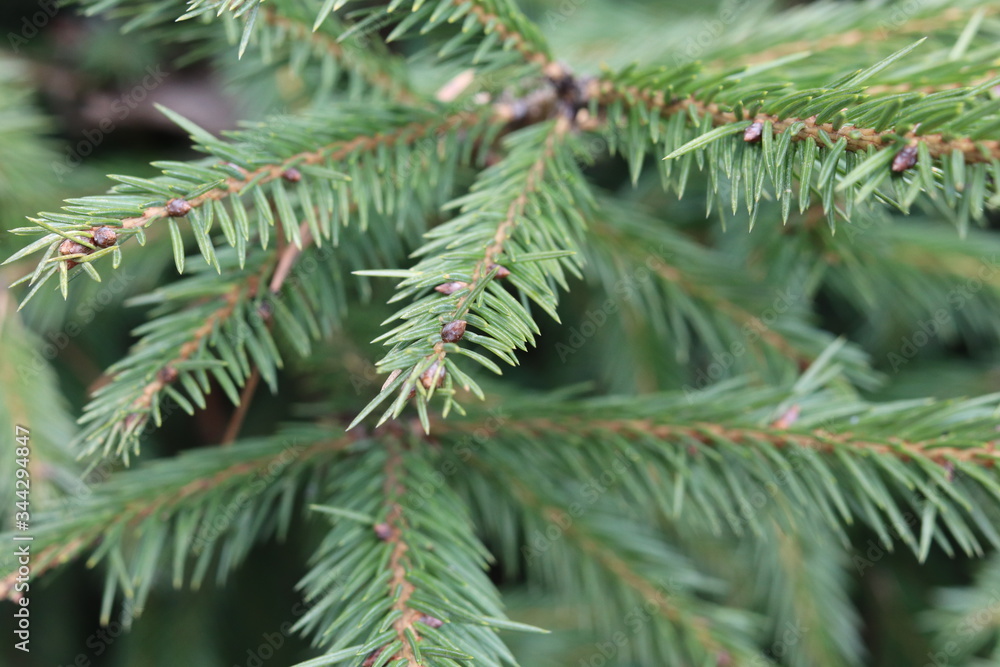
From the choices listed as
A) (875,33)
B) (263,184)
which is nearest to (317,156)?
(263,184)

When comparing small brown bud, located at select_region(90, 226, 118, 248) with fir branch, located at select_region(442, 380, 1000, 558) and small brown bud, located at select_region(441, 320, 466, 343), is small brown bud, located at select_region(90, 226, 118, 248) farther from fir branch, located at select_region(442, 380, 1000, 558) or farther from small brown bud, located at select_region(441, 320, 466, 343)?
fir branch, located at select_region(442, 380, 1000, 558)

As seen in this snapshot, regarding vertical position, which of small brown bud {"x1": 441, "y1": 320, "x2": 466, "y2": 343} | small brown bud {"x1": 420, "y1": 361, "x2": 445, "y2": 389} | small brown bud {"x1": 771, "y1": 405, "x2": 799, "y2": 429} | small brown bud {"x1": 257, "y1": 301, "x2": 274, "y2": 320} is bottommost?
small brown bud {"x1": 771, "y1": 405, "x2": 799, "y2": 429}

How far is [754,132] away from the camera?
1.43 feet

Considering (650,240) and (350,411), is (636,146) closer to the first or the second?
(650,240)

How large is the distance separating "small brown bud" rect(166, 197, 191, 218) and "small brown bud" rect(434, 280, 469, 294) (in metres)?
0.17

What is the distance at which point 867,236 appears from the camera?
2.53ft

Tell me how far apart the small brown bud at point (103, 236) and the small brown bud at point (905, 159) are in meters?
0.44

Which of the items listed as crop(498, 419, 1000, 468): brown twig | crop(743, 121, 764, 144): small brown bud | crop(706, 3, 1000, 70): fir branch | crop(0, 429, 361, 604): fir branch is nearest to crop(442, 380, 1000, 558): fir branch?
crop(498, 419, 1000, 468): brown twig

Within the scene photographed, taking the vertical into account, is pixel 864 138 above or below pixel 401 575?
above

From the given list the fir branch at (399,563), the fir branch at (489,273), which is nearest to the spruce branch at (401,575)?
the fir branch at (399,563)

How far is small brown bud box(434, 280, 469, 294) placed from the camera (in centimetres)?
43

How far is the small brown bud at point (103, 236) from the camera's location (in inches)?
15.9

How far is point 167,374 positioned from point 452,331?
240 millimetres

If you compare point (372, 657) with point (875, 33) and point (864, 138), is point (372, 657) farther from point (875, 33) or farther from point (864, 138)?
point (875, 33)
